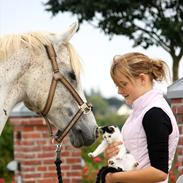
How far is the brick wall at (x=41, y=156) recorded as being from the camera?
6684 mm

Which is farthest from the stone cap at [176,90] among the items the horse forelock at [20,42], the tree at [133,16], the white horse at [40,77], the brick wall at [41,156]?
the tree at [133,16]

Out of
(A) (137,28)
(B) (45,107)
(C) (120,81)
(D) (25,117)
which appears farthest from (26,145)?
(A) (137,28)

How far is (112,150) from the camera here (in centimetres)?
266

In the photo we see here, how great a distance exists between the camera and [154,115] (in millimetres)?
2543

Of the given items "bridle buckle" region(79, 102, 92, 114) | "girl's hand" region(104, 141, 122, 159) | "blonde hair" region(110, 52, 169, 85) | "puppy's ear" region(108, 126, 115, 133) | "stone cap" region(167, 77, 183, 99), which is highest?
"blonde hair" region(110, 52, 169, 85)

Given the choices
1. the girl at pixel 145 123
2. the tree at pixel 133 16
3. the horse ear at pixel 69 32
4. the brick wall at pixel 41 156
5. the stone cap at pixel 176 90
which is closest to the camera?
the girl at pixel 145 123

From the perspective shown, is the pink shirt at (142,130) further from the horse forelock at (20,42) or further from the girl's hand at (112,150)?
the horse forelock at (20,42)

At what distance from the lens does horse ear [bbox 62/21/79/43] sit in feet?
11.5

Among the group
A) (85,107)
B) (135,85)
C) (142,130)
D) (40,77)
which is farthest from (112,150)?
(40,77)

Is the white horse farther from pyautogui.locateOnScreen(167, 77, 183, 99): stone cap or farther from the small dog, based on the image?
pyautogui.locateOnScreen(167, 77, 183, 99): stone cap

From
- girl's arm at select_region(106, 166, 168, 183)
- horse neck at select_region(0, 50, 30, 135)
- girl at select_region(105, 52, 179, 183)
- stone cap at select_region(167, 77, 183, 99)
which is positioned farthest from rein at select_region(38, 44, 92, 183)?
stone cap at select_region(167, 77, 183, 99)

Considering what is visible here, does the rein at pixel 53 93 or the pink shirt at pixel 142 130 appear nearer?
the pink shirt at pixel 142 130

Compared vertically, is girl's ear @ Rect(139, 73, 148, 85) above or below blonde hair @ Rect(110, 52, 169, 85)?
below

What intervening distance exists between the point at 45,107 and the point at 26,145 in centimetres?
335
